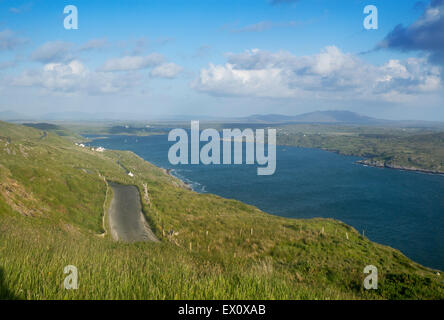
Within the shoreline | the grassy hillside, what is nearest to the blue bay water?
the shoreline

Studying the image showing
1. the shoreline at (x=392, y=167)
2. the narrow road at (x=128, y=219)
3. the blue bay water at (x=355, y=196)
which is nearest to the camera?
the narrow road at (x=128, y=219)

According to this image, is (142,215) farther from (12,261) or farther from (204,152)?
(204,152)

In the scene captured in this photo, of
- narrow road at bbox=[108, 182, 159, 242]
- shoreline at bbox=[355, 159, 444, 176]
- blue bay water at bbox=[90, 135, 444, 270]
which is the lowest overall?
blue bay water at bbox=[90, 135, 444, 270]

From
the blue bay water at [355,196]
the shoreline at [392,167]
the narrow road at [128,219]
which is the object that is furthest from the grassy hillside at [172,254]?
the shoreline at [392,167]

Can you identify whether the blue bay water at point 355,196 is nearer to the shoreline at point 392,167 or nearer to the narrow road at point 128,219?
the shoreline at point 392,167

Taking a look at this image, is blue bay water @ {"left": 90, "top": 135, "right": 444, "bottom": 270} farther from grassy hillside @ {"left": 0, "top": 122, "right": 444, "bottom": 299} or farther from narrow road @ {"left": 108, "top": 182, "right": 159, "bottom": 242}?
narrow road @ {"left": 108, "top": 182, "right": 159, "bottom": 242}
